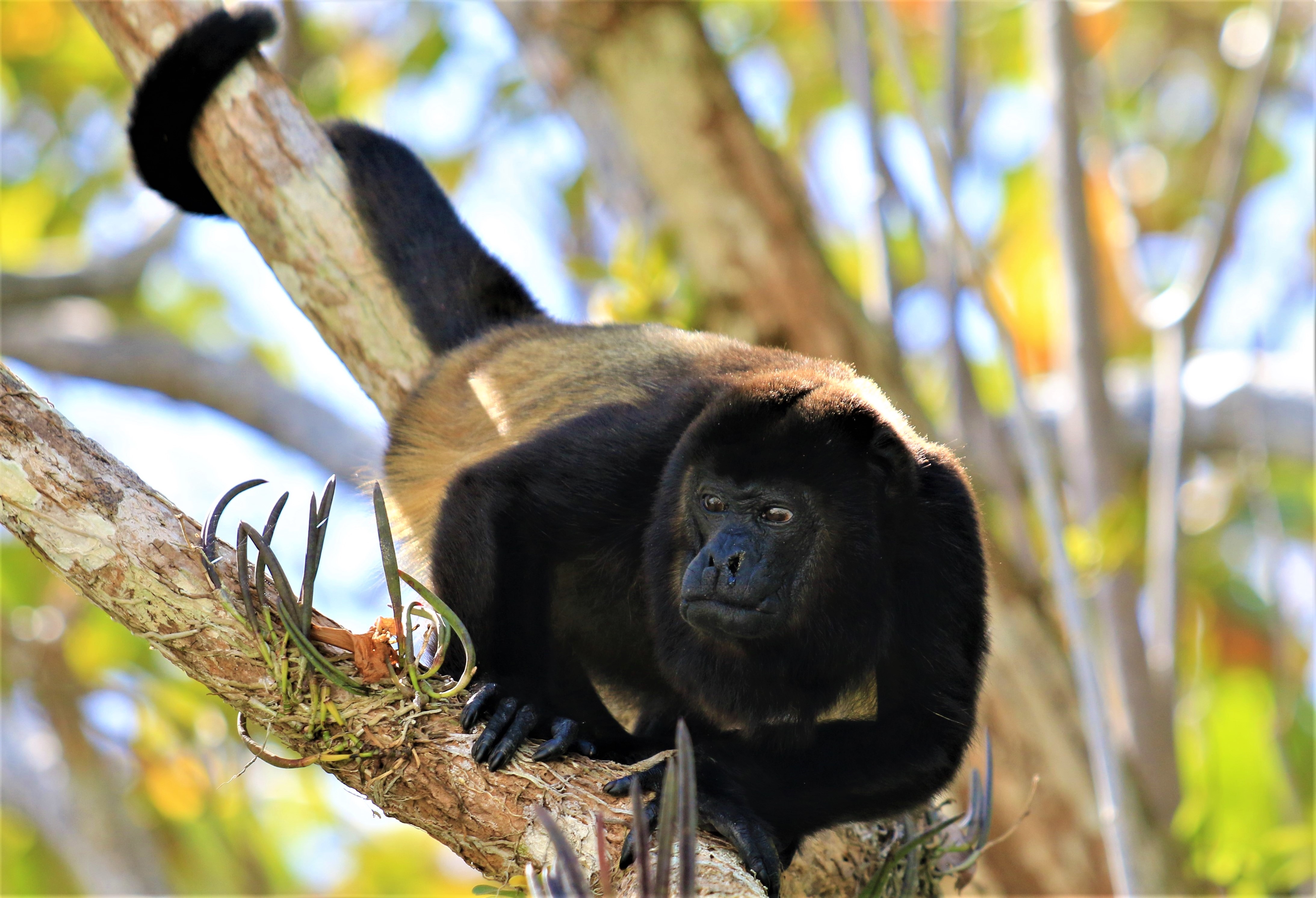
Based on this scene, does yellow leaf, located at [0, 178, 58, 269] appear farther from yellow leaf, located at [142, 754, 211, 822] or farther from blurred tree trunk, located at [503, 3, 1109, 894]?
blurred tree trunk, located at [503, 3, 1109, 894]

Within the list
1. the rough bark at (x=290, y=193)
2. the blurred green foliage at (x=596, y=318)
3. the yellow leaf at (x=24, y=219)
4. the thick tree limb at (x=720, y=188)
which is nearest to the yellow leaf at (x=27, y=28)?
the blurred green foliage at (x=596, y=318)

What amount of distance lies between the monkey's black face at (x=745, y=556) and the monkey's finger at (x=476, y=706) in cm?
46

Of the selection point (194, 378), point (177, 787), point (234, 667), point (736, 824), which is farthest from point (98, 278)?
point (736, 824)

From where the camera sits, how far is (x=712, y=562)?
8.11 feet

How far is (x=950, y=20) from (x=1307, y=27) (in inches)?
164

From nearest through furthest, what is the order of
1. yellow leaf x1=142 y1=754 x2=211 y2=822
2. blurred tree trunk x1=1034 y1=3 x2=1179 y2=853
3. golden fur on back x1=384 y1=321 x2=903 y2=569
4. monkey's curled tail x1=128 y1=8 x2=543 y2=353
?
golden fur on back x1=384 y1=321 x2=903 y2=569 < monkey's curled tail x1=128 y1=8 x2=543 y2=353 < blurred tree trunk x1=1034 y1=3 x2=1179 y2=853 < yellow leaf x1=142 y1=754 x2=211 y2=822

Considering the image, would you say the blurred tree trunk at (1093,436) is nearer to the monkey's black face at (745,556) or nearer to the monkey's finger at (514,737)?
the monkey's black face at (745,556)

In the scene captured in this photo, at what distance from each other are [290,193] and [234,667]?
63.5 inches

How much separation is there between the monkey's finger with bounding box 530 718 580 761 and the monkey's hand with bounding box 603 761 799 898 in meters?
0.12

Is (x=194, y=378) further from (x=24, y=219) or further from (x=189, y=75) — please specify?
(x=189, y=75)

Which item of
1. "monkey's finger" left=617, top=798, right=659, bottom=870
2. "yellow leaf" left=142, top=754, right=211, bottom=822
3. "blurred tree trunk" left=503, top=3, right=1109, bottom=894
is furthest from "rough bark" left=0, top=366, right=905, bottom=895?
"yellow leaf" left=142, top=754, right=211, bottom=822

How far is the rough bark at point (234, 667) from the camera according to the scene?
189cm

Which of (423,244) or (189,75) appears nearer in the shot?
(189,75)

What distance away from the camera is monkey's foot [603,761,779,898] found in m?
2.22
